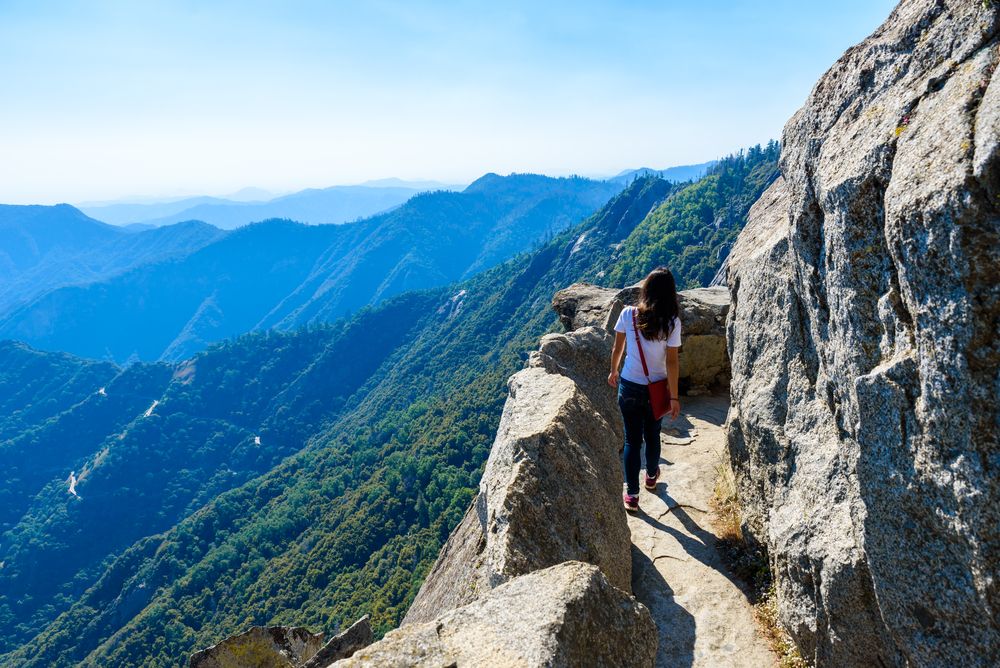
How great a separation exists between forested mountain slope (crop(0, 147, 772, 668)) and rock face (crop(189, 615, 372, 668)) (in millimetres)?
57533

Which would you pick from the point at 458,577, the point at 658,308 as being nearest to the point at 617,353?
the point at 658,308

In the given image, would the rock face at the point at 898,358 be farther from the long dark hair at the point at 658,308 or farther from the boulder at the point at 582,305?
the boulder at the point at 582,305

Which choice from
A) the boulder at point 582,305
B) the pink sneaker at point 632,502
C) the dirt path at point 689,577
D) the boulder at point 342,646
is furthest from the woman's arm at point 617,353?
the boulder at point 582,305

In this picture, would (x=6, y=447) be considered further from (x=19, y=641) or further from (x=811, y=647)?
(x=811, y=647)

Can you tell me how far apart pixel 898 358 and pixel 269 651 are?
647 centimetres

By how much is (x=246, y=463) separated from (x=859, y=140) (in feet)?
591

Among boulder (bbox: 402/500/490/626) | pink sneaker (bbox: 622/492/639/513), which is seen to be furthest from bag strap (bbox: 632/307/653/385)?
boulder (bbox: 402/500/490/626)

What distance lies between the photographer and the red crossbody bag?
244 inches

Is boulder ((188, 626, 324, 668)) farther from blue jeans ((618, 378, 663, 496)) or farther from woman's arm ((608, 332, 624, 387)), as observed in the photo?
woman's arm ((608, 332, 624, 387))

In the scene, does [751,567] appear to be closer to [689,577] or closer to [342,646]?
[689,577]

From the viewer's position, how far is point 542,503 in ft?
16.9

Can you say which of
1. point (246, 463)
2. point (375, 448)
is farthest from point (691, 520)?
point (246, 463)

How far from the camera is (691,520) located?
23.8 ft

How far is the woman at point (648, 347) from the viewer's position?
603cm
